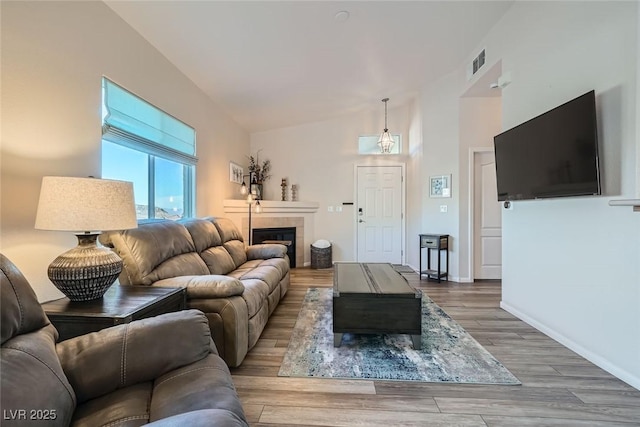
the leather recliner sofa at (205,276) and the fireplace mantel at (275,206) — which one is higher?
the fireplace mantel at (275,206)

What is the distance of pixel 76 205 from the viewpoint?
1465 mm

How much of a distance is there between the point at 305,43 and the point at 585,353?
3603mm

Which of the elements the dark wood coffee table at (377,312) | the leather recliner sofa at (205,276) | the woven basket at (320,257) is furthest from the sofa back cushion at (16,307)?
the woven basket at (320,257)

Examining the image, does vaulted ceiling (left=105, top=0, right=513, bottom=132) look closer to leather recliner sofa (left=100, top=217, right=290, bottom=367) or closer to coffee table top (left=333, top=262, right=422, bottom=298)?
leather recliner sofa (left=100, top=217, right=290, bottom=367)

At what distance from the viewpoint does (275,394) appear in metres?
1.73

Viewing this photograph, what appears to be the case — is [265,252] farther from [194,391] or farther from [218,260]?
[194,391]

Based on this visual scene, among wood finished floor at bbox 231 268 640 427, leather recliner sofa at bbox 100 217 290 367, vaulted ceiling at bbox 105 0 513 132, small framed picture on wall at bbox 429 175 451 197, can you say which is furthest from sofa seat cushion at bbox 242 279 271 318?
small framed picture on wall at bbox 429 175 451 197

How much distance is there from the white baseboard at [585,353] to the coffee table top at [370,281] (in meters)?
1.24

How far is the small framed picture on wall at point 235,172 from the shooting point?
486 cm

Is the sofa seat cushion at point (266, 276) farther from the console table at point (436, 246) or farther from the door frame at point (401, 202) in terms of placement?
the door frame at point (401, 202)

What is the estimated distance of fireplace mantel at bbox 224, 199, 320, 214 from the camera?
4695 mm

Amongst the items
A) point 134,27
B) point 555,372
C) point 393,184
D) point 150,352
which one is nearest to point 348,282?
point 555,372

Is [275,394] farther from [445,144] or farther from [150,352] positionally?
[445,144]

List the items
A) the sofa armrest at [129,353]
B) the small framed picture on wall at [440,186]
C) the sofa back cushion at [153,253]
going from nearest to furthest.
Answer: the sofa armrest at [129,353]
the sofa back cushion at [153,253]
the small framed picture on wall at [440,186]
